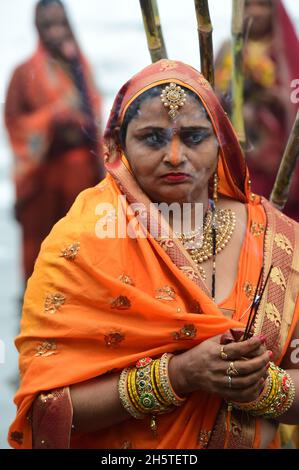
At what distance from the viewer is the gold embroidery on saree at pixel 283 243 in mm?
3105

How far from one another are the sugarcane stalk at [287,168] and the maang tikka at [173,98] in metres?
0.52

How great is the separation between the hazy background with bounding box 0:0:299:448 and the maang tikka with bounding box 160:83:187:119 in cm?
327

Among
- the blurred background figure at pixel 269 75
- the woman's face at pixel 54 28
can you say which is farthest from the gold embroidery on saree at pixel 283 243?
the woman's face at pixel 54 28

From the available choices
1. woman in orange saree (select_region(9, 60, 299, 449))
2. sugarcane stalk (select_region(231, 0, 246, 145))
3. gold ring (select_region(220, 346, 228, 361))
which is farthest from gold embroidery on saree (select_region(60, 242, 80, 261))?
sugarcane stalk (select_region(231, 0, 246, 145))

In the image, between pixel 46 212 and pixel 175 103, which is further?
pixel 46 212

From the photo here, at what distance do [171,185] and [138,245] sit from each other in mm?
177

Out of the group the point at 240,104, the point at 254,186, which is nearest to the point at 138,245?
the point at 240,104

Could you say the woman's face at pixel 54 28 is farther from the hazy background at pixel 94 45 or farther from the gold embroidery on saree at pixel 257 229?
the gold embroidery on saree at pixel 257 229

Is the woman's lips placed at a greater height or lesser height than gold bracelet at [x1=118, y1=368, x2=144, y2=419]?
greater

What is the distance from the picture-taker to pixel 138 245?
9.76 feet

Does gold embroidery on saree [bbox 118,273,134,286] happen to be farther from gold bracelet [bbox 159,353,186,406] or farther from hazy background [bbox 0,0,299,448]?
hazy background [bbox 0,0,299,448]

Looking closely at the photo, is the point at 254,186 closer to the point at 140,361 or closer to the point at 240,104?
the point at 240,104

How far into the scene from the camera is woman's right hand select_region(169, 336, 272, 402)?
2.77 m

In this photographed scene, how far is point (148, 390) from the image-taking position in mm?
2865
